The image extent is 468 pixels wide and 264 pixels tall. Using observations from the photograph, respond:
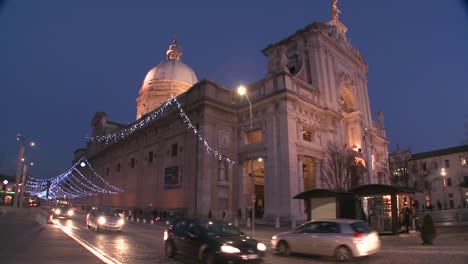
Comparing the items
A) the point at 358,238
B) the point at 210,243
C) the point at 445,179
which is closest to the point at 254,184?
the point at 358,238

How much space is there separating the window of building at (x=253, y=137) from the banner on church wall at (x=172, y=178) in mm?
9143

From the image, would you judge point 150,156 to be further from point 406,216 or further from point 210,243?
point 210,243

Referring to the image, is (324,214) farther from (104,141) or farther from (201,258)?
(104,141)

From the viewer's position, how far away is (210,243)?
34.4 ft

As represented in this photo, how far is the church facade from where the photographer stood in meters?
35.2

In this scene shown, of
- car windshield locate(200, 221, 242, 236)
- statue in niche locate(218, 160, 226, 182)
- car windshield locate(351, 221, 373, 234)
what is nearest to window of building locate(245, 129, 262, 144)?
statue in niche locate(218, 160, 226, 182)

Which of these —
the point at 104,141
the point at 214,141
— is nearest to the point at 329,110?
the point at 214,141

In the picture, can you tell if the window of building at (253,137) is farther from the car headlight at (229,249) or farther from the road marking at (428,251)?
the car headlight at (229,249)

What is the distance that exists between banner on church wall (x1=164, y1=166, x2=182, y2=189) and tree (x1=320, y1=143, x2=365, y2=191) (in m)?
16.4

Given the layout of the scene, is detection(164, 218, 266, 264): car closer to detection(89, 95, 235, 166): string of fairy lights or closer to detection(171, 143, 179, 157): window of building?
detection(89, 95, 235, 166): string of fairy lights

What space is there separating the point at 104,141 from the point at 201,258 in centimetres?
6856

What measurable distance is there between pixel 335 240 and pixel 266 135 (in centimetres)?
2434

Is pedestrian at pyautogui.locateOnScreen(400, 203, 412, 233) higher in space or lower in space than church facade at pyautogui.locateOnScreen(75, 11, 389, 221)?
lower

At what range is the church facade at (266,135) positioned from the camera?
116 feet
